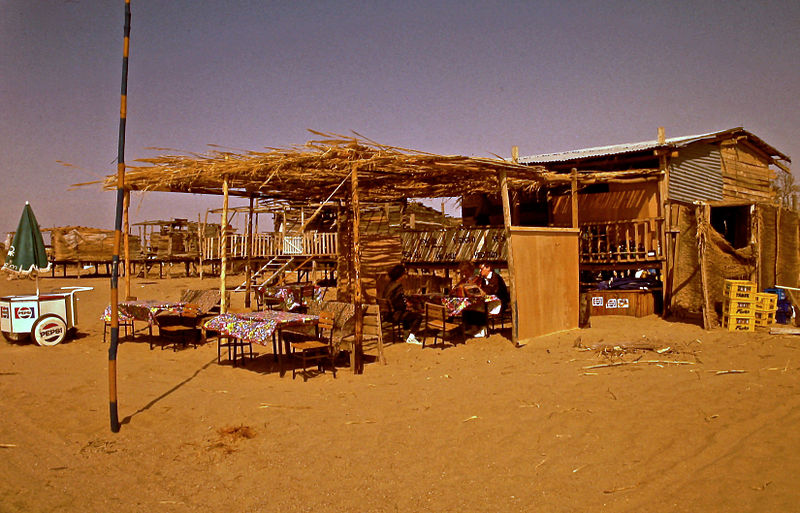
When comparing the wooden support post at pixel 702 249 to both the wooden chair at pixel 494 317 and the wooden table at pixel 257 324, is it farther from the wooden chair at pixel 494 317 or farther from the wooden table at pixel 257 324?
the wooden table at pixel 257 324

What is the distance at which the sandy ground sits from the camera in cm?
398

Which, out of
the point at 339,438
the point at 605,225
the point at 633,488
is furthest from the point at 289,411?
the point at 605,225

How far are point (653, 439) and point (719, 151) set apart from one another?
12.5 m

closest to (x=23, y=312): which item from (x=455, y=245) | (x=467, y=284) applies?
(x=467, y=284)

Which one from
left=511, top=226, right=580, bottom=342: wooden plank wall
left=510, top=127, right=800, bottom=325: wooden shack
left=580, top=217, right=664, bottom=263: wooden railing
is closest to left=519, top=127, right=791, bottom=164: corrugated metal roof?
left=510, top=127, right=800, bottom=325: wooden shack

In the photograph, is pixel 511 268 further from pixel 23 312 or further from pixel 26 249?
pixel 23 312

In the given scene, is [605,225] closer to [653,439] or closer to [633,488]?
[653,439]

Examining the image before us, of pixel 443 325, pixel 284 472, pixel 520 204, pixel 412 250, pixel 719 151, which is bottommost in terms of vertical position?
pixel 284 472

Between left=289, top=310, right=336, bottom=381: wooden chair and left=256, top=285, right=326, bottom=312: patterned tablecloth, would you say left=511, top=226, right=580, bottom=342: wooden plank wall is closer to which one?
left=289, top=310, right=336, bottom=381: wooden chair

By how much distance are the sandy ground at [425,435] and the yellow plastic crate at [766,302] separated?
2.09m

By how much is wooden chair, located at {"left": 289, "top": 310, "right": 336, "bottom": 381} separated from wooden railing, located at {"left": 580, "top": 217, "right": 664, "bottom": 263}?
720 cm

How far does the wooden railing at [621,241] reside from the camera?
1273cm

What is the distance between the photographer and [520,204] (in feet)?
52.7

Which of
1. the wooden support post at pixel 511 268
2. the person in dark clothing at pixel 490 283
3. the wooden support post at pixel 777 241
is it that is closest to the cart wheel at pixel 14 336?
the person in dark clothing at pixel 490 283
